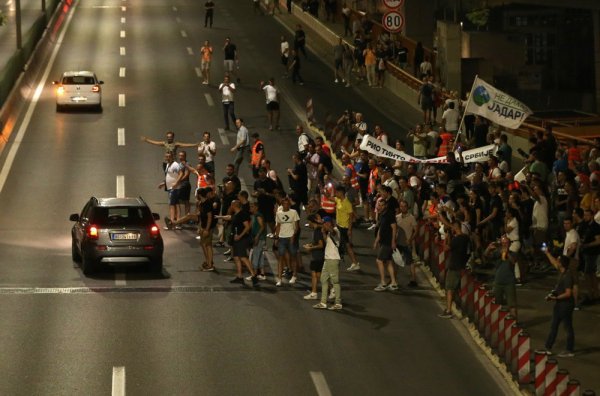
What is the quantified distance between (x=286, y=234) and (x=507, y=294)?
5114 mm

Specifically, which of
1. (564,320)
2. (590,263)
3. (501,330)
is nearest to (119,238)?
(501,330)

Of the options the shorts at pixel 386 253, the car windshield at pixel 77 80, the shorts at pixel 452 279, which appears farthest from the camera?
the car windshield at pixel 77 80

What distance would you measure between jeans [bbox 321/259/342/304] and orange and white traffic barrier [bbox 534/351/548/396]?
21.2 ft

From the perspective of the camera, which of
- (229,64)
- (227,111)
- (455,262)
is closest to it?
(455,262)

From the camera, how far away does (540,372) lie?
718 inches

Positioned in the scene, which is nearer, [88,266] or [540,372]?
[540,372]

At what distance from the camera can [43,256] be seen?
28.3m

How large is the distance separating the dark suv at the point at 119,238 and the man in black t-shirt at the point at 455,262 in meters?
5.72

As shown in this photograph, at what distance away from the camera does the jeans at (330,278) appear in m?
24.4

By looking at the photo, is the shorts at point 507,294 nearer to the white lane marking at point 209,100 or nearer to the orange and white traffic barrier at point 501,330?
the orange and white traffic barrier at point 501,330

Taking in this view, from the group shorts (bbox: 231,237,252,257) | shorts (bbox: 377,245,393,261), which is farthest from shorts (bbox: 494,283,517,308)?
shorts (bbox: 231,237,252,257)

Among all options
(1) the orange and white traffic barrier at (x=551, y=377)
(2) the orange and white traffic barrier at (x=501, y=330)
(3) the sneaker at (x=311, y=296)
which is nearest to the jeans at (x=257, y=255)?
(3) the sneaker at (x=311, y=296)

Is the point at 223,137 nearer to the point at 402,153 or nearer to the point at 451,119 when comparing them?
the point at 451,119

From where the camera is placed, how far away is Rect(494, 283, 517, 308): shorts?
2262 centimetres
